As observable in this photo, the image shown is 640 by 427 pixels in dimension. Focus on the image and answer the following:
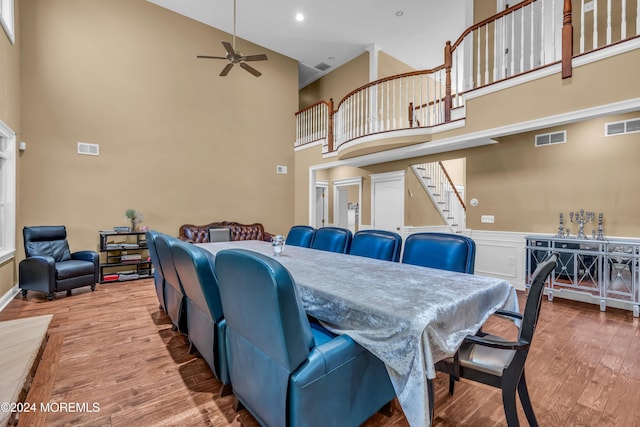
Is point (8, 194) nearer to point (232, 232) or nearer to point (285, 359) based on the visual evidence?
point (232, 232)

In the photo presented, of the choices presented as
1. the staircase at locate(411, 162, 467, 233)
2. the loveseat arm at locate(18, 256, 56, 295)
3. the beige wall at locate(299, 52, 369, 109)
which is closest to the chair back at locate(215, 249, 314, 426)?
the loveseat arm at locate(18, 256, 56, 295)

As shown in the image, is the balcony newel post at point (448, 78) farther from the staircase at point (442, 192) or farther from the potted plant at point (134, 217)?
the potted plant at point (134, 217)

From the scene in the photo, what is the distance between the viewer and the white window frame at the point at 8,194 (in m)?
4.20

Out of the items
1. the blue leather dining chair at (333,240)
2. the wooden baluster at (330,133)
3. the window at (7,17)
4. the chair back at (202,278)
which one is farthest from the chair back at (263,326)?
the wooden baluster at (330,133)

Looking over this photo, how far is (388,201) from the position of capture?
22.5 feet

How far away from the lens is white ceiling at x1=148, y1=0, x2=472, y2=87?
5.86 metres

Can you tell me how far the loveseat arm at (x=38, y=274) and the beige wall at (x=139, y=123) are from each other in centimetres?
106

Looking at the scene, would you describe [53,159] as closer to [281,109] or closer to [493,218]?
[281,109]


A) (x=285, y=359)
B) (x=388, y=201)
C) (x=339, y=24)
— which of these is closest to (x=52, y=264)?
(x=285, y=359)

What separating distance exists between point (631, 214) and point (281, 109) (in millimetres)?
6870

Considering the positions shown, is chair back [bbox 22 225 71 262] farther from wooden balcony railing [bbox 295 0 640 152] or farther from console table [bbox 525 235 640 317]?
console table [bbox 525 235 640 317]

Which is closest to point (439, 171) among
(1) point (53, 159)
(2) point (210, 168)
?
(2) point (210, 168)

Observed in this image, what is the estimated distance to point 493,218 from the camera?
519cm

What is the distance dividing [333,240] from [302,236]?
69 centimetres
